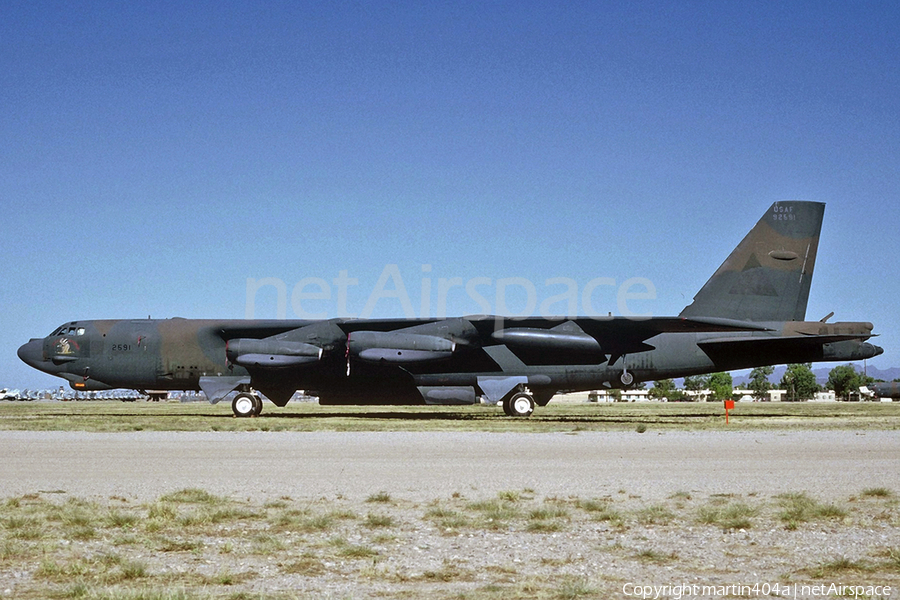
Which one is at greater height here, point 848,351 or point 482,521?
point 848,351

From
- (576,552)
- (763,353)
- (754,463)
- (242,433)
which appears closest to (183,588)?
(576,552)

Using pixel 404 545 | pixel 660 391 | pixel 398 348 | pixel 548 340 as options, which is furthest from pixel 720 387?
pixel 404 545

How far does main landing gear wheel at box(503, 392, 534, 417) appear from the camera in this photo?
101ft

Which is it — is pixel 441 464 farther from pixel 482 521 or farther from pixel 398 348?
pixel 398 348

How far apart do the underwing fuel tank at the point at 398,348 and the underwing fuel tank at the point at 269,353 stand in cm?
164

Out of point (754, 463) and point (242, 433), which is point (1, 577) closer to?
point (754, 463)

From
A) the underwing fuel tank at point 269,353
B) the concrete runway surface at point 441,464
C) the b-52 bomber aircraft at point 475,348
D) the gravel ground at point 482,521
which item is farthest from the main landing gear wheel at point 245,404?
the gravel ground at point 482,521

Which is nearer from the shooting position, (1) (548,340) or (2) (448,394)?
(1) (548,340)

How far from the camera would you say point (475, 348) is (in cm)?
2991

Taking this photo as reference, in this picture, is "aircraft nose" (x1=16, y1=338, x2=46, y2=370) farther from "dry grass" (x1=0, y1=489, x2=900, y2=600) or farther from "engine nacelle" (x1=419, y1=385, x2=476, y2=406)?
"dry grass" (x1=0, y1=489, x2=900, y2=600)

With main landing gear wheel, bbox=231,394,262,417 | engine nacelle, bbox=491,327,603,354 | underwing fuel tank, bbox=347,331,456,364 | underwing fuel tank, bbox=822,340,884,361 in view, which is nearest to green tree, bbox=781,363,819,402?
underwing fuel tank, bbox=822,340,884,361

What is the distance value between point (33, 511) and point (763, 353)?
2427 cm

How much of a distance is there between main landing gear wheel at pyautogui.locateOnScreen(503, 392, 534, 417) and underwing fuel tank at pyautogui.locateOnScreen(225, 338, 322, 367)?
23.8 feet

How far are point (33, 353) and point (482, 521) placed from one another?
28.2 meters
